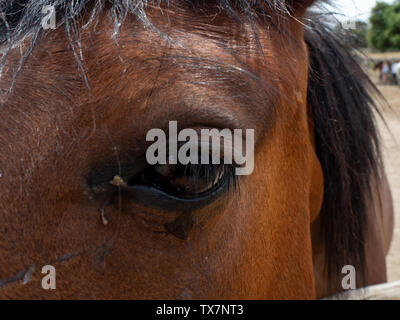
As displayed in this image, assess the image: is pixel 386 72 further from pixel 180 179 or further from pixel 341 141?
pixel 180 179

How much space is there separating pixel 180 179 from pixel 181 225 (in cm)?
11

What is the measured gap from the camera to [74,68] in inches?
37.3

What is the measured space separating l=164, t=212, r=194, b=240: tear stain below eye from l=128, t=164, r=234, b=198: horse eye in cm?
5

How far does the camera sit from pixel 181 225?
0.98 metres

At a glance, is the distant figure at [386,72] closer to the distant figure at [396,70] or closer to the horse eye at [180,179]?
the distant figure at [396,70]

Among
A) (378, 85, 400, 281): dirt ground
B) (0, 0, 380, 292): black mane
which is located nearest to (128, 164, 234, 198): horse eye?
(0, 0, 380, 292): black mane

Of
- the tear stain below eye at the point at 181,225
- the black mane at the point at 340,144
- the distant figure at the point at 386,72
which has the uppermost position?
the distant figure at the point at 386,72

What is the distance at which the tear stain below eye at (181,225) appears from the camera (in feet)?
3.19

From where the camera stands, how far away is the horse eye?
0.96 m

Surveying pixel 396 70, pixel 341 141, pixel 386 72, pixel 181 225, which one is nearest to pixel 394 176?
pixel 341 141

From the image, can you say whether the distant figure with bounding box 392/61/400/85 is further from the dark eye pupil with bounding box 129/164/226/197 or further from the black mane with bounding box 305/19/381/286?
the dark eye pupil with bounding box 129/164/226/197

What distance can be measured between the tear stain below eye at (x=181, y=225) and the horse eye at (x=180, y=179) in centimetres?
5

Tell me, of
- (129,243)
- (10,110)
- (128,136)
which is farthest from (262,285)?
(10,110)

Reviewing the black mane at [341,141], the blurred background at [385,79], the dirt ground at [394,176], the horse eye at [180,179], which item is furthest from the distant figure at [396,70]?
the horse eye at [180,179]
